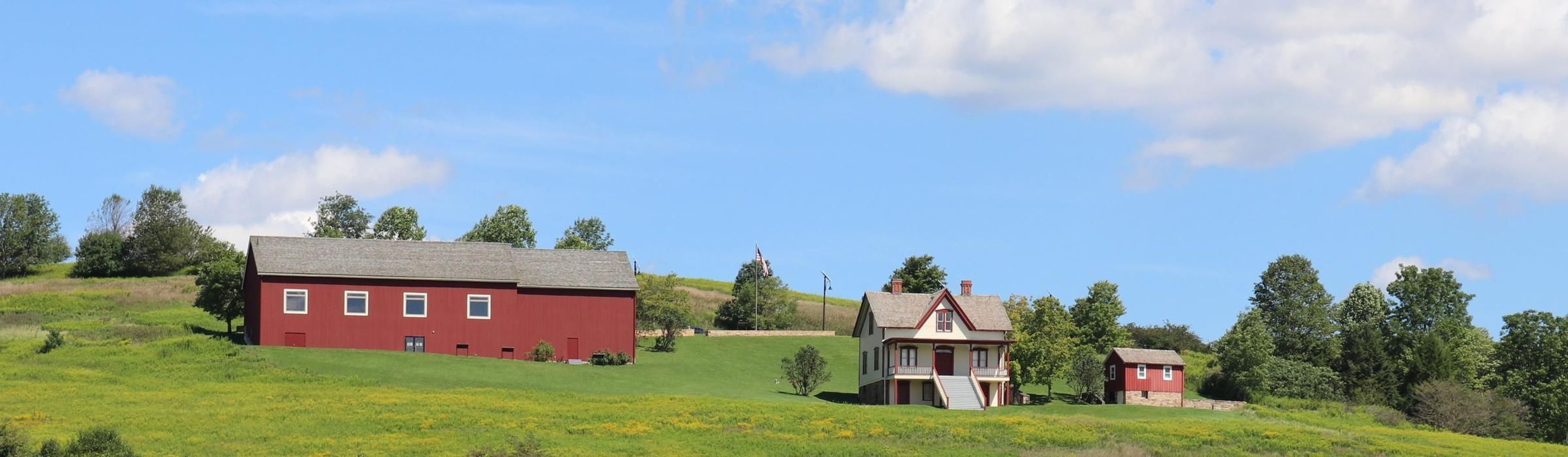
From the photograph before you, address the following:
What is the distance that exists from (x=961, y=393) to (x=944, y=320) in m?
4.05

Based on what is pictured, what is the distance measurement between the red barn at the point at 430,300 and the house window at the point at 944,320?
52.9 ft

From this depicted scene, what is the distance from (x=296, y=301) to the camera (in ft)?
258

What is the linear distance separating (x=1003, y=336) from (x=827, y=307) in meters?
56.2

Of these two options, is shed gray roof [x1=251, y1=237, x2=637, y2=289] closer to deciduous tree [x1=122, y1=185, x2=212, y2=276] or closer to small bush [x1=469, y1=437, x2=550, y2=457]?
small bush [x1=469, y1=437, x2=550, y2=457]

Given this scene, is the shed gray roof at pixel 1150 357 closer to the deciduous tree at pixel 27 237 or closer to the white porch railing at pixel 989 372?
the white porch railing at pixel 989 372

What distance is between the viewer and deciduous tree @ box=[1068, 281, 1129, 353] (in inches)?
3733

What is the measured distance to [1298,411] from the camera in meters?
77.8

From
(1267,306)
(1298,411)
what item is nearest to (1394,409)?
(1298,411)

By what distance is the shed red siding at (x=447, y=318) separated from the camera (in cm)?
7850

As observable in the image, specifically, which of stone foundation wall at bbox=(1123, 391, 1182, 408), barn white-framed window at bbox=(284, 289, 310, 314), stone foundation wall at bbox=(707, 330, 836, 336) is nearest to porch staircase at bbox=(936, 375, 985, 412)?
stone foundation wall at bbox=(1123, 391, 1182, 408)

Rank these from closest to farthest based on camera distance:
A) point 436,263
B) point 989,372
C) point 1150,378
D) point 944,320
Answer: point 944,320 → point 989,372 → point 1150,378 → point 436,263

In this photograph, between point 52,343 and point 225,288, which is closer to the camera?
point 52,343

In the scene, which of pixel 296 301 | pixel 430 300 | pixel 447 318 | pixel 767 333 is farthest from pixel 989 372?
pixel 296 301

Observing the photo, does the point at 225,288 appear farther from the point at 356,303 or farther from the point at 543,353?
the point at 543,353
